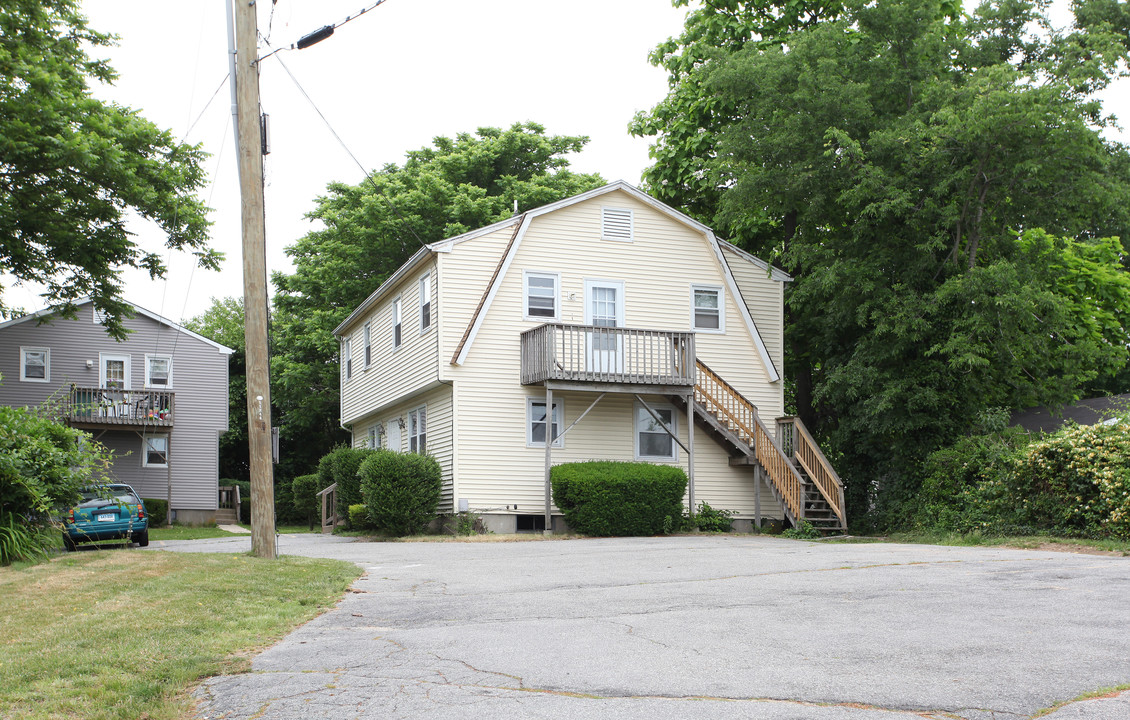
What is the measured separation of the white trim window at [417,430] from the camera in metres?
25.0

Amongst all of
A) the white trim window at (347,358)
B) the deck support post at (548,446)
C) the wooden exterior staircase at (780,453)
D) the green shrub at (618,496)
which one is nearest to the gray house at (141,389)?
the white trim window at (347,358)

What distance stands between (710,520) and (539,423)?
453 cm

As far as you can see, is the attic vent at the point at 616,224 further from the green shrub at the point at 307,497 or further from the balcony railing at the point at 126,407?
the balcony railing at the point at 126,407

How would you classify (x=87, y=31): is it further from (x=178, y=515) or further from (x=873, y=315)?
(x=873, y=315)

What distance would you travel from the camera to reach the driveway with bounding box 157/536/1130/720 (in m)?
5.42

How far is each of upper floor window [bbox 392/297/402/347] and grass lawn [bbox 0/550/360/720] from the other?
41.5ft

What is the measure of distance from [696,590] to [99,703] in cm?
619

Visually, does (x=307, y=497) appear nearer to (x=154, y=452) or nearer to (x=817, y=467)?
(x=154, y=452)

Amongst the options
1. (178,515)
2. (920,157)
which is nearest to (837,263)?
(920,157)

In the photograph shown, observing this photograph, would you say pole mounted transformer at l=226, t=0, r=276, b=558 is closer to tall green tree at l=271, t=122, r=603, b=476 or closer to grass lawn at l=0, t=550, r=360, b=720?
grass lawn at l=0, t=550, r=360, b=720

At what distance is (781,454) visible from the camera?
22625mm

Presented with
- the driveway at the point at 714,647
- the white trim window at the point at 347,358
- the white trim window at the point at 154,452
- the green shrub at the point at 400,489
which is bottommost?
the driveway at the point at 714,647

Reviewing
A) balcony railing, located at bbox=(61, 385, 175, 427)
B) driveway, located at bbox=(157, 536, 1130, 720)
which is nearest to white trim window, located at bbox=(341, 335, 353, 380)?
balcony railing, located at bbox=(61, 385, 175, 427)

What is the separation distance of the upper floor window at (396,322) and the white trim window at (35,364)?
15.9m
